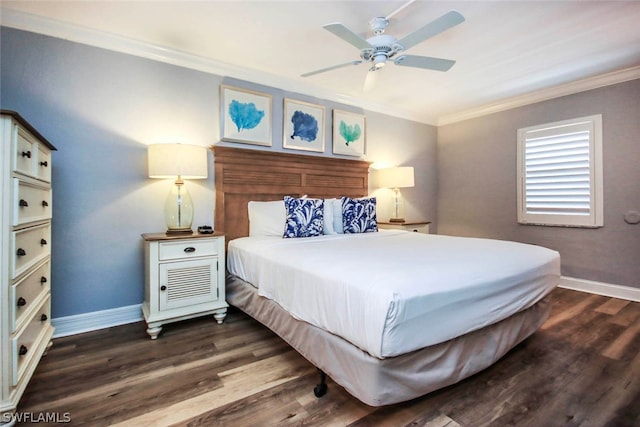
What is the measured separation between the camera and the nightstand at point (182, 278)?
233 cm

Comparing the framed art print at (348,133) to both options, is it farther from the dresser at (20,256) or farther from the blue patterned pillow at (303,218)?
the dresser at (20,256)

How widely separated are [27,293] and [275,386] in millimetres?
1419

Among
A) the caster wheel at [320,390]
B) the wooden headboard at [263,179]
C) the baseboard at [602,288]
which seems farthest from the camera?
the baseboard at [602,288]

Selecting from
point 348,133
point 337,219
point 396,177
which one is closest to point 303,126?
point 348,133

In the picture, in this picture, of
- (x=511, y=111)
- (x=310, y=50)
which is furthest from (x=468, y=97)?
(x=310, y=50)

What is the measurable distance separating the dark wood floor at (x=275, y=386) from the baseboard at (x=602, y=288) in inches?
47.3

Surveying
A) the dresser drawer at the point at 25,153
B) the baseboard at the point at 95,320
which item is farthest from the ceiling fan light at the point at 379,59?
the baseboard at the point at 95,320

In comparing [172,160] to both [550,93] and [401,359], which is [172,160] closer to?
[401,359]

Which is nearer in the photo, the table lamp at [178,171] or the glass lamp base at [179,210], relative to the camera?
the table lamp at [178,171]

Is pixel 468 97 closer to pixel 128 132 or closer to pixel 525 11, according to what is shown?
pixel 525 11

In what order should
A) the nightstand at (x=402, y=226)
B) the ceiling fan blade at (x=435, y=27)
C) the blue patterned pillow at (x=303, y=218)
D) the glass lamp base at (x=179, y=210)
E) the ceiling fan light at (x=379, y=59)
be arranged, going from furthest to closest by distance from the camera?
the nightstand at (x=402, y=226)
the blue patterned pillow at (x=303, y=218)
the glass lamp base at (x=179, y=210)
the ceiling fan light at (x=379, y=59)
the ceiling fan blade at (x=435, y=27)

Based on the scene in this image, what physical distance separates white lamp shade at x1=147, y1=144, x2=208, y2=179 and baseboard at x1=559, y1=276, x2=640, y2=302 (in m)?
4.39

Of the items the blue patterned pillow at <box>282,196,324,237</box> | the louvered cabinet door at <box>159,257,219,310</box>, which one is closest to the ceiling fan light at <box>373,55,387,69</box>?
the blue patterned pillow at <box>282,196,324,237</box>

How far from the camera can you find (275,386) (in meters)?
1.68
